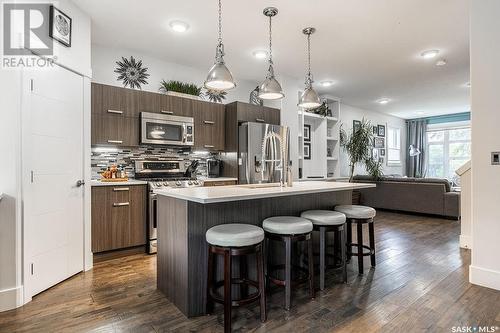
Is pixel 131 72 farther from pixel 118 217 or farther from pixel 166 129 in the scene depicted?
pixel 118 217

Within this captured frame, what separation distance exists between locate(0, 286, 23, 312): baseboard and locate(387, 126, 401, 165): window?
9472 mm

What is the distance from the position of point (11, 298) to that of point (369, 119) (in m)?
8.66

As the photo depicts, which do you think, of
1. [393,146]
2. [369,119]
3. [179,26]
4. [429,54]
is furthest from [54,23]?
[393,146]

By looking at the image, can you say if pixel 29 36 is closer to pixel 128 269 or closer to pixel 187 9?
pixel 187 9

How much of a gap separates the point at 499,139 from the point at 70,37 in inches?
161

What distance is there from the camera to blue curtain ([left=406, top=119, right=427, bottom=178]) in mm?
9578

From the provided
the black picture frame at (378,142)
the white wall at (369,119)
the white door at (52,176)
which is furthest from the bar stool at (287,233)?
the black picture frame at (378,142)

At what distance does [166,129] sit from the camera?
4.00m

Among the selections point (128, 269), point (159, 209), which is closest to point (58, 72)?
point (159, 209)

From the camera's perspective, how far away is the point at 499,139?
2.41 metres

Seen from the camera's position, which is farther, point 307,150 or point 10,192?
point 307,150

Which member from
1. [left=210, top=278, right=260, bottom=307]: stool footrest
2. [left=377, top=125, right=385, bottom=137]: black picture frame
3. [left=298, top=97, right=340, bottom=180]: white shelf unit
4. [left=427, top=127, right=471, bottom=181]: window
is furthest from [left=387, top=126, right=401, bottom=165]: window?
[left=210, top=278, right=260, bottom=307]: stool footrest

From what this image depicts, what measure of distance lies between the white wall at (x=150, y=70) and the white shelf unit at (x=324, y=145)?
2.11 metres

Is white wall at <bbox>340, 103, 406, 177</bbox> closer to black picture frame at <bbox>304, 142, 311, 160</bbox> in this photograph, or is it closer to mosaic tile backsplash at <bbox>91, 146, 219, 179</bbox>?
black picture frame at <bbox>304, 142, 311, 160</bbox>
